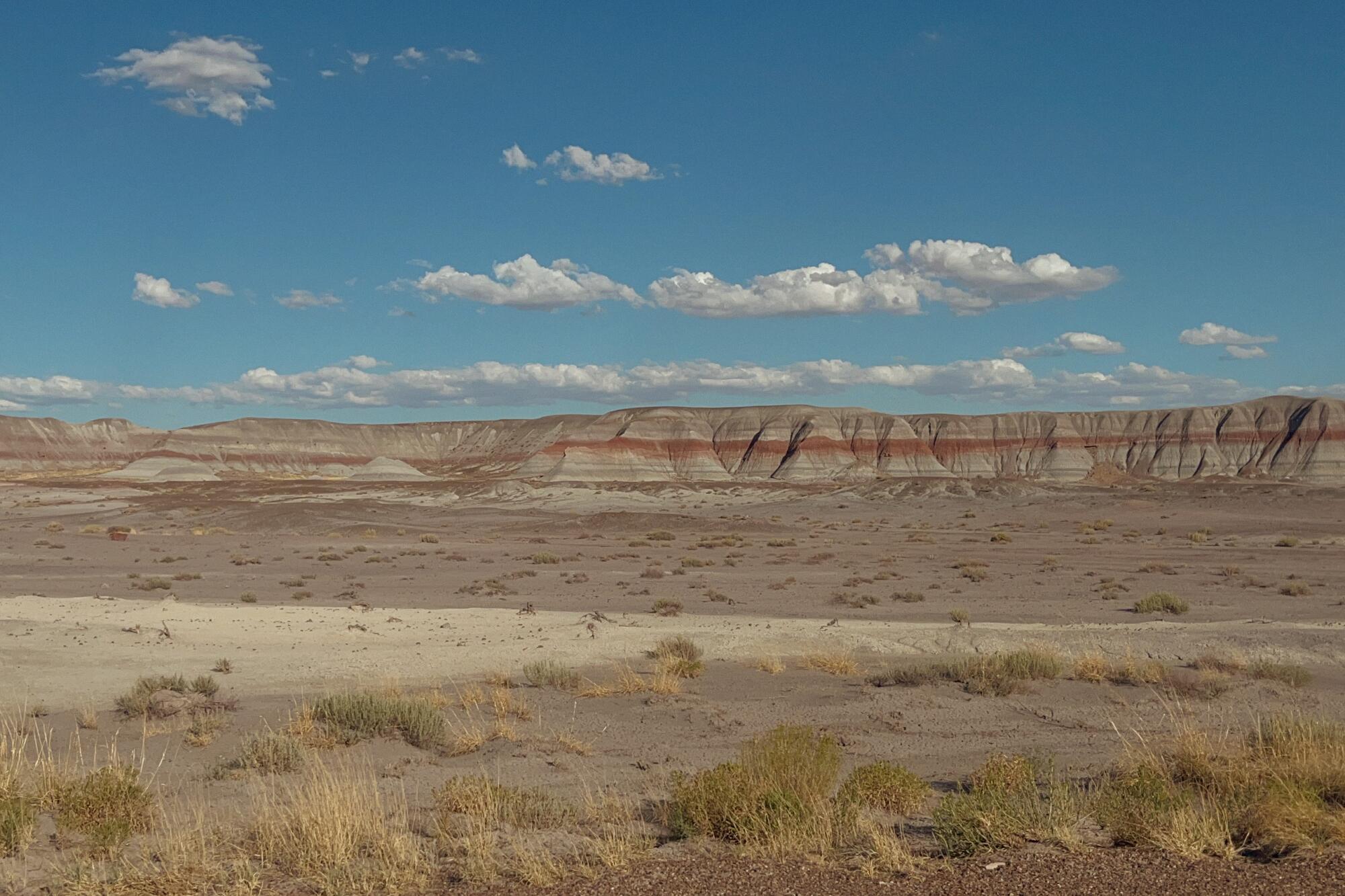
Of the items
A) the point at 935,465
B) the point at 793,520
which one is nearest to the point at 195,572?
the point at 793,520

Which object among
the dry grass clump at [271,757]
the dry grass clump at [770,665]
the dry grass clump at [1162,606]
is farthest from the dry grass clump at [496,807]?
the dry grass clump at [1162,606]

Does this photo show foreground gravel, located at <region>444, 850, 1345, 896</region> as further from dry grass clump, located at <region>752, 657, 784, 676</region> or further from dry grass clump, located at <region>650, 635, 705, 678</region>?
dry grass clump, located at <region>752, 657, 784, 676</region>

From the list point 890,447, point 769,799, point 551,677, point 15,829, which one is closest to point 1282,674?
point 551,677

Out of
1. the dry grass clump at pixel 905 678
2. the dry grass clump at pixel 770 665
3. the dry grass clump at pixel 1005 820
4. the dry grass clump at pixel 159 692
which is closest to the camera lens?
the dry grass clump at pixel 1005 820

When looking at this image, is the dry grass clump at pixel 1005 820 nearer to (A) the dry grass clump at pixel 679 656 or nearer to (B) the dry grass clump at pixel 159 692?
(A) the dry grass clump at pixel 679 656

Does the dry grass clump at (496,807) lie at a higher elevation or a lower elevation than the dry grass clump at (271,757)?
higher

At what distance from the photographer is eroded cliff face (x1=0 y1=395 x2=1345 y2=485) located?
11462 cm

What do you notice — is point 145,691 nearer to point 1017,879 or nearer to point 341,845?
point 341,845

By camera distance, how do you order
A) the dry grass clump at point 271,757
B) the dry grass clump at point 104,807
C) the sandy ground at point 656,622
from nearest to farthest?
the dry grass clump at point 104,807, the dry grass clump at point 271,757, the sandy ground at point 656,622

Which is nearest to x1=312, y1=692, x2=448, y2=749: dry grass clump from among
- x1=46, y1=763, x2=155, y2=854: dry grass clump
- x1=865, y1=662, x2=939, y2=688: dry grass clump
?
x1=46, y1=763, x2=155, y2=854: dry grass clump

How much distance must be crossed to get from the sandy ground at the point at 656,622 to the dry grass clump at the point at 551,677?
2.37ft

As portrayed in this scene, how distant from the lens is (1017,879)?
5.45 m

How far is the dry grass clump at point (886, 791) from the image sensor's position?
709 cm

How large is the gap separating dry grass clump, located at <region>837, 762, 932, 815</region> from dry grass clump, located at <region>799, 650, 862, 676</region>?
6.35 metres
